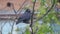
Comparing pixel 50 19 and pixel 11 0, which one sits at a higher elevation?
pixel 50 19

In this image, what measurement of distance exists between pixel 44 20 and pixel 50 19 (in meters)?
0.04

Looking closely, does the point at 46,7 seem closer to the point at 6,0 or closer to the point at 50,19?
the point at 50,19

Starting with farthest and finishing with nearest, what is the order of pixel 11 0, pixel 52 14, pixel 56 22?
pixel 11 0 < pixel 56 22 < pixel 52 14

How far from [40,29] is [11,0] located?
4027mm

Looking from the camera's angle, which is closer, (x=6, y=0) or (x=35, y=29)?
(x=35, y=29)

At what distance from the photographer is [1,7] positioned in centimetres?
513

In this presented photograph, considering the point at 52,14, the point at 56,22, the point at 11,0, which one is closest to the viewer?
the point at 52,14

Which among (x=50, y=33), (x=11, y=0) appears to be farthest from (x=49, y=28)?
→ (x=11, y=0)

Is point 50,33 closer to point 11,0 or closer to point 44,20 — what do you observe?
point 44,20

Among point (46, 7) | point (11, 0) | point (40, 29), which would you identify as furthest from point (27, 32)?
point (11, 0)

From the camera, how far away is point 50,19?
113 centimetres

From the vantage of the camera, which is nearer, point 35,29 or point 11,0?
point 35,29

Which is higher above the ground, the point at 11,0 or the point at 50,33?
the point at 50,33

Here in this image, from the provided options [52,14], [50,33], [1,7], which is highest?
[52,14]
